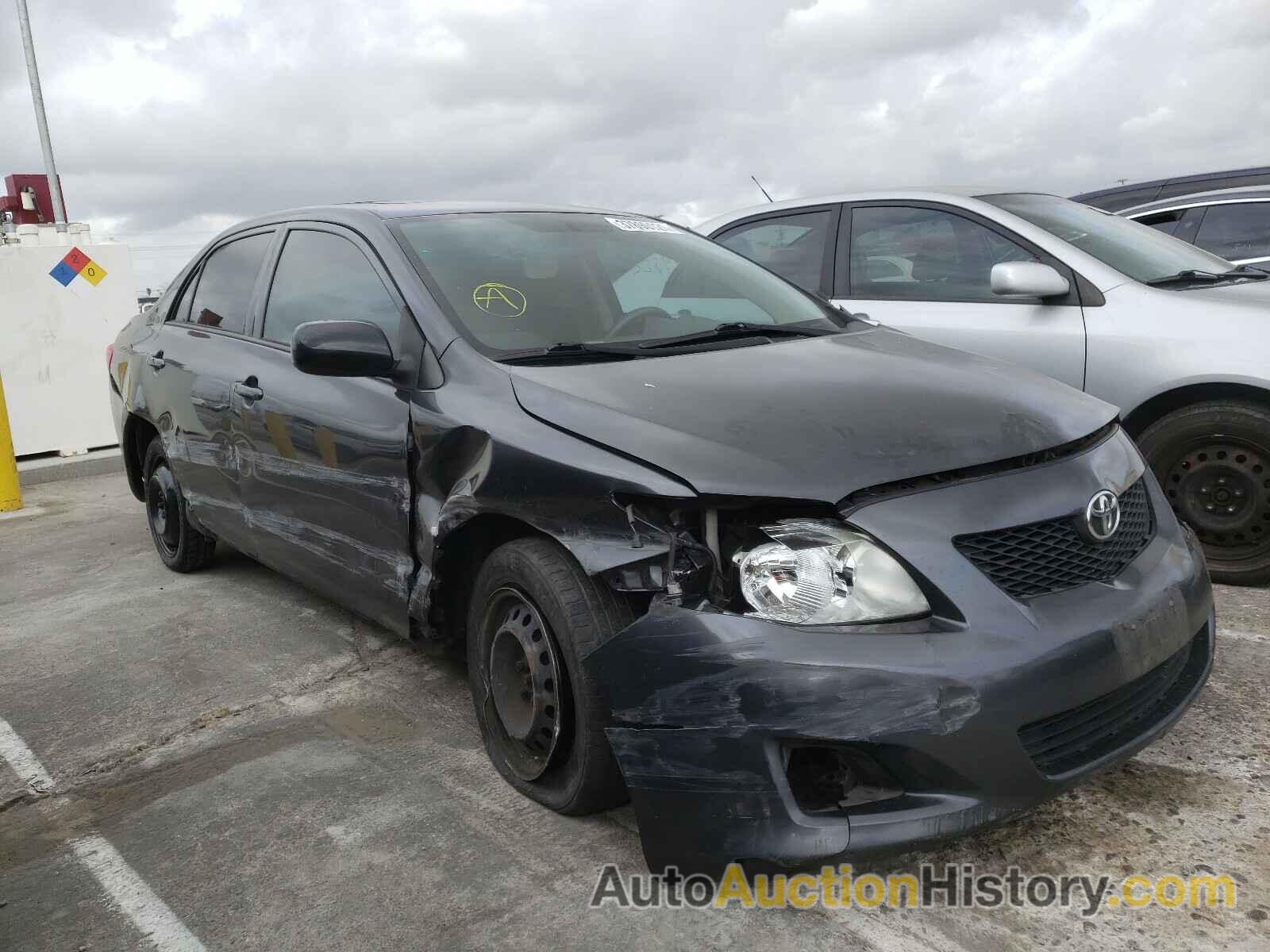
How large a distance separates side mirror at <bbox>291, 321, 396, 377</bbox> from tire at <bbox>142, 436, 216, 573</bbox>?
7.05 feet

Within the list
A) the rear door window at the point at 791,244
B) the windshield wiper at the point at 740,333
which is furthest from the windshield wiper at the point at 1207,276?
the windshield wiper at the point at 740,333

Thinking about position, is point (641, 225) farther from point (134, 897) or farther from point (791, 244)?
point (134, 897)

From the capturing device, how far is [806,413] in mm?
2383

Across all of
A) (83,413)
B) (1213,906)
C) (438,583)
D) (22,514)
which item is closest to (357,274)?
(438,583)

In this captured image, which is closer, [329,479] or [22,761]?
[22,761]

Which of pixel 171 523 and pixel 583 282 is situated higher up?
pixel 583 282

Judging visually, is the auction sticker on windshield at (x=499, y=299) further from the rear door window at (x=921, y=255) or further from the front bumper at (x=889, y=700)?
the rear door window at (x=921, y=255)

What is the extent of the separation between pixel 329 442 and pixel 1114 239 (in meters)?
3.50

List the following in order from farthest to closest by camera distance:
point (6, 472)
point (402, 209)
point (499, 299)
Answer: point (6, 472) < point (402, 209) < point (499, 299)

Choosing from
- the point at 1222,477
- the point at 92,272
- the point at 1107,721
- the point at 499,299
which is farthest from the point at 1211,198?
the point at 92,272

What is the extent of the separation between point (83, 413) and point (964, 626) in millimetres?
8702

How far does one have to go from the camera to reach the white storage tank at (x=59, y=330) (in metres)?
8.52

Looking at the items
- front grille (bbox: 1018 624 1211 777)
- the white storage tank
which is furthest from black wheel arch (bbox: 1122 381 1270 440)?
the white storage tank

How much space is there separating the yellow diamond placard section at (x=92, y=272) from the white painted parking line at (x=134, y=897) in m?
7.02
